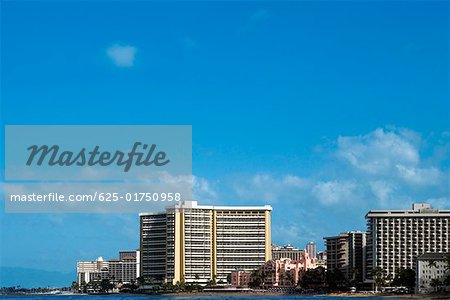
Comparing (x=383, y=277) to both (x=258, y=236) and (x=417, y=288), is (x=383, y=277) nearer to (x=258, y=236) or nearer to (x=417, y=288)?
(x=417, y=288)

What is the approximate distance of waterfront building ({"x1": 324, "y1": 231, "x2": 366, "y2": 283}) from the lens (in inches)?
6708

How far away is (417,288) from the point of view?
13288 centimetres

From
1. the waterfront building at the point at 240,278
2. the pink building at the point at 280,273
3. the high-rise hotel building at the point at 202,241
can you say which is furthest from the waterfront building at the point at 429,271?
the high-rise hotel building at the point at 202,241

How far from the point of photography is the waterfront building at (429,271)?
13038 centimetres

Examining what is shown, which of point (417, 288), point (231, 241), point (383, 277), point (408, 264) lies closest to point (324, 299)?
point (417, 288)

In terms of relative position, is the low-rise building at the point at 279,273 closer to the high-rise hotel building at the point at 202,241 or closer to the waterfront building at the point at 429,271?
the high-rise hotel building at the point at 202,241

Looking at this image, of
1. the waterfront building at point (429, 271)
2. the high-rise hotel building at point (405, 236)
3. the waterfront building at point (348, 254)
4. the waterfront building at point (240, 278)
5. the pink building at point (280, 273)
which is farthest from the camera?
the waterfront building at point (348, 254)

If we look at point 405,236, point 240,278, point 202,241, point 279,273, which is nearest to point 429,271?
point 405,236

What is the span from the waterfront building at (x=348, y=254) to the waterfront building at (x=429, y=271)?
29803 millimetres

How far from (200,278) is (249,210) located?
17402 millimetres

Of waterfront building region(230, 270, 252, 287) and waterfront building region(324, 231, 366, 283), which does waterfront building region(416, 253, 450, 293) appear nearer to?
waterfront building region(324, 231, 366, 283)

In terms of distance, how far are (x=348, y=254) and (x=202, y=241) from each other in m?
32.9

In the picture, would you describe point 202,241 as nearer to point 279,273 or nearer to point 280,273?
point 279,273

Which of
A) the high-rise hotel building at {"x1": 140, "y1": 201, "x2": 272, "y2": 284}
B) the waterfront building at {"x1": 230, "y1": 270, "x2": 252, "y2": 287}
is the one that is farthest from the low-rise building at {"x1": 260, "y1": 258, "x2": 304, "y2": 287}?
the high-rise hotel building at {"x1": 140, "y1": 201, "x2": 272, "y2": 284}
